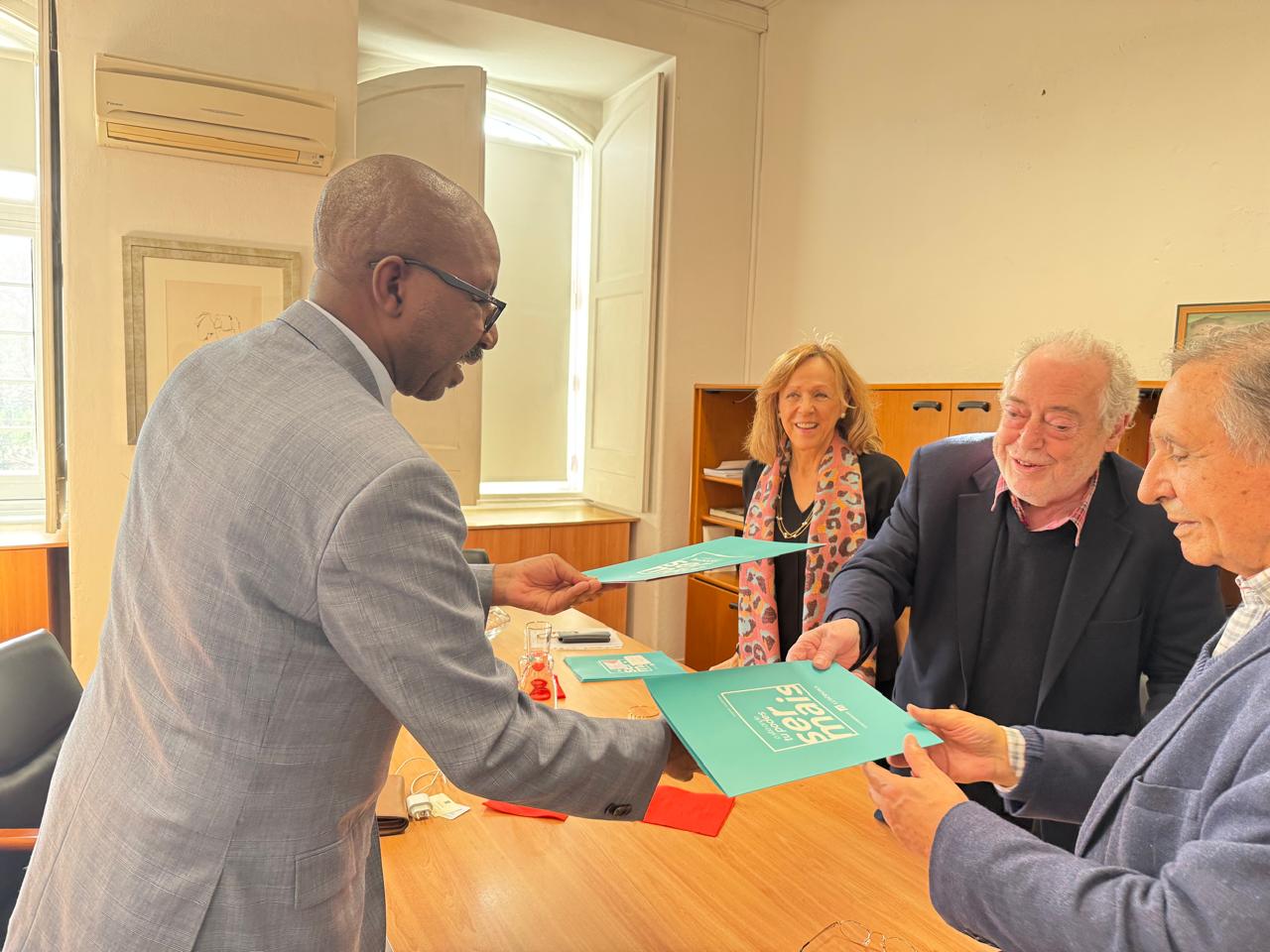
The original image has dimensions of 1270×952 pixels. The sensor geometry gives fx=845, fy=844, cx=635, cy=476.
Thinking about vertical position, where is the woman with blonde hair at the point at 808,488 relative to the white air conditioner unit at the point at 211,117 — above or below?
below

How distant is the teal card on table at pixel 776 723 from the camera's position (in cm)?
99

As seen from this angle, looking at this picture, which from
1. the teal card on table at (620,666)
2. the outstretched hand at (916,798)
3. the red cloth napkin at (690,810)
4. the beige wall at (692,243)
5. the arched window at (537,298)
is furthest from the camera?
the arched window at (537,298)

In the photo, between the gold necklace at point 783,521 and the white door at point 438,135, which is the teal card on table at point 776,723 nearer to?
the gold necklace at point 783,521

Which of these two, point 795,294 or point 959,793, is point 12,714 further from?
point 795,294

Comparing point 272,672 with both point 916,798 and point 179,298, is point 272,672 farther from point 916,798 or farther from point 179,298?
point 179,298

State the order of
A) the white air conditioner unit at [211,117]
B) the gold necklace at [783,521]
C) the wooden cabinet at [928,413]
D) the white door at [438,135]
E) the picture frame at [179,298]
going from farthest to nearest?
1. the white door at [438,135]
2. the picture frame at [179,298]
3. the white air conditioner unit at [211,117]
4. the wooden cabinet at [928,413]
5. the gold necklace at [783,521]

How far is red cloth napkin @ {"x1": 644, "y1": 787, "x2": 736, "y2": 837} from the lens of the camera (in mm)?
1610

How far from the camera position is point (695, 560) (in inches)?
55.6

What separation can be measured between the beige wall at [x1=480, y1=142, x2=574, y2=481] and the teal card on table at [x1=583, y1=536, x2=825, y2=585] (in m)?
3.97

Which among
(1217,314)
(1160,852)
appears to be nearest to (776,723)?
(1160,852)

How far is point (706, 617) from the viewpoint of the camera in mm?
4613

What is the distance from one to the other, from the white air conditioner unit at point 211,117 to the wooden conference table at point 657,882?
3.12 meters

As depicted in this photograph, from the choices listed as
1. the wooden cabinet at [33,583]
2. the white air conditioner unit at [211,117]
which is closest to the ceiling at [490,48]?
the white air conditioner unit at [211,117]

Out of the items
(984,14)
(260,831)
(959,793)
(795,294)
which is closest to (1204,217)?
(984,14)
